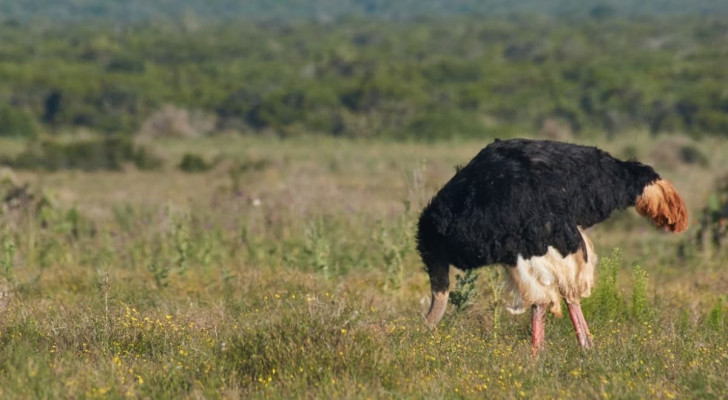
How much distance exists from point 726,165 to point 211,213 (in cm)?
1741

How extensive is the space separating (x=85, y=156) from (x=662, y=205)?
21.2m

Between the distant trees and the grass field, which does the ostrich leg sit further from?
the distant trees

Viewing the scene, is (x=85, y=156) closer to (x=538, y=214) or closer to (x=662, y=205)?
(x=662, y=205)

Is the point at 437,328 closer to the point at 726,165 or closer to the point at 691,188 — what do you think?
the point at 691,188

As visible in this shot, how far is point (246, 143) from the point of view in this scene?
120ft

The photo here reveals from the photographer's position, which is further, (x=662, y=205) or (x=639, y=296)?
(x=639, y=296)

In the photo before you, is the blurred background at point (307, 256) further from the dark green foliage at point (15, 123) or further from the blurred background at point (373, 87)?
the blurred background at point (373, 87)

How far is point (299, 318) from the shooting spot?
269 inches

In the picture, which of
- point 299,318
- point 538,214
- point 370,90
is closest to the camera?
point 299,318

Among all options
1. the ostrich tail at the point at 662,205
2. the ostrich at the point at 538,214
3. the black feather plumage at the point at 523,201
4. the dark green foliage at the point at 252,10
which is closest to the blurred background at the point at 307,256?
the ostrich at the point at 538,214

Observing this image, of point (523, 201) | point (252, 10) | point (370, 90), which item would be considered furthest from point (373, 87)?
point (252, 10)

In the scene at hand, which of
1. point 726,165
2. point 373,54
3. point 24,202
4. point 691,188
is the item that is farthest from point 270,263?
point 373,54

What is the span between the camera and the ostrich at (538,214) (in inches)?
290

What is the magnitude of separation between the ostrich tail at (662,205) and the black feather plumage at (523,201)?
6 cm
